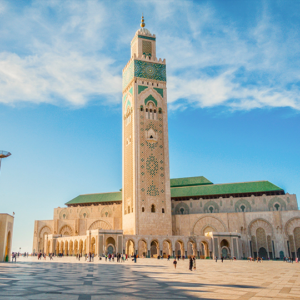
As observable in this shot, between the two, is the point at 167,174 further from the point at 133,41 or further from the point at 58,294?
the point at 58,294

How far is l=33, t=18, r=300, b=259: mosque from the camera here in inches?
1629

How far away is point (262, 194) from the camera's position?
4662cm

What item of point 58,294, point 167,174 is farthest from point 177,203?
point 58,294

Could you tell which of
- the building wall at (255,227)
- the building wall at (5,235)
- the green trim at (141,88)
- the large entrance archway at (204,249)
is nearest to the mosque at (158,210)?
the green trim at (141,88)

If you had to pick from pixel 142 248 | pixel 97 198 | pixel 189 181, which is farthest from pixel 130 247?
pixel 189 181

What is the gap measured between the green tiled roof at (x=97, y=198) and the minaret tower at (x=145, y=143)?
6.74 metres

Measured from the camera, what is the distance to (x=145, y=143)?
46.2 metres

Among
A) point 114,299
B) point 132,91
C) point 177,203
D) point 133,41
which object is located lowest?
point 114,299

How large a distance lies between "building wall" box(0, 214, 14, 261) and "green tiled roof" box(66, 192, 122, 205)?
26924mm

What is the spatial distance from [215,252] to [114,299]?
113 ft

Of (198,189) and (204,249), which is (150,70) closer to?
(198,189)

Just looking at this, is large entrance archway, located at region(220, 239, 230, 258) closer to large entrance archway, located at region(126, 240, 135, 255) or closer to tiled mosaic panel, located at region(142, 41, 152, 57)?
large entrance archway, located at region(126, 240, 135, 255)

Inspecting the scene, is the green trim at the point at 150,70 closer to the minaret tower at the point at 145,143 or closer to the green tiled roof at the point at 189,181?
the minaret tower at the point at 145,143

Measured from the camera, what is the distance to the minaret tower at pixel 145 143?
4403 cm
